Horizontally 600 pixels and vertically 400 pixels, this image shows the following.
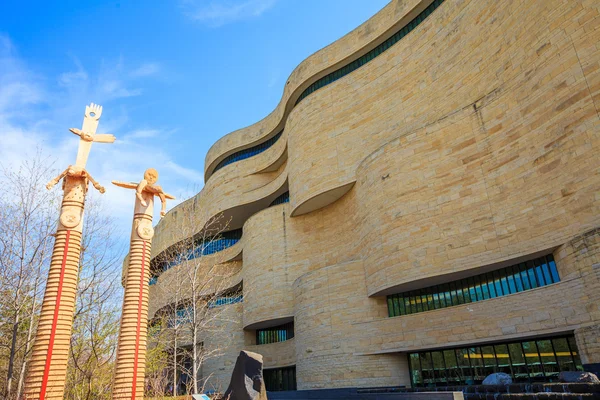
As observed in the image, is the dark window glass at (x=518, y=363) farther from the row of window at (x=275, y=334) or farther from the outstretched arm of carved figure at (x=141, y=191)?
the row of window at (x=275, y=334)

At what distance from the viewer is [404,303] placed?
20312 mm

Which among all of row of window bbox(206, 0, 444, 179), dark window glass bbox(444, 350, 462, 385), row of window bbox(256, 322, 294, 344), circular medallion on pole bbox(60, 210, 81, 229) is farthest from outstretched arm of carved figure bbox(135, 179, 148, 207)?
row of window bbox(256, 322, 294, 344)

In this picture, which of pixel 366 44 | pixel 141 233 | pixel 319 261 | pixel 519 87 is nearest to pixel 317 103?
pixel 366 44

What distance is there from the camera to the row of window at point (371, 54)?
76.1 ft

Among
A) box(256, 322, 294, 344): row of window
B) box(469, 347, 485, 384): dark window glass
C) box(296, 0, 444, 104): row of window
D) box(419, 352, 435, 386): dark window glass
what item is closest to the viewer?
box(469, 347, 485, 384): dark window glass

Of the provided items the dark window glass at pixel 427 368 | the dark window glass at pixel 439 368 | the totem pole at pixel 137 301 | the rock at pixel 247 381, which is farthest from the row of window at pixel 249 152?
the rock at pixel 247 381

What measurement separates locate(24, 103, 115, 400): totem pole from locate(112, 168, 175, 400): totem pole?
112 cm

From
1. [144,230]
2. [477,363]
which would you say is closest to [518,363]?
[477,363]

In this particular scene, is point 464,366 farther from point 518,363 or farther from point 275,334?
point 275,334

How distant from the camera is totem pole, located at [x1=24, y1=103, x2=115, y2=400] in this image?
887 cm

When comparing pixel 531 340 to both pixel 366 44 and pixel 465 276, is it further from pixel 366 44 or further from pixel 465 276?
pixel 366 44

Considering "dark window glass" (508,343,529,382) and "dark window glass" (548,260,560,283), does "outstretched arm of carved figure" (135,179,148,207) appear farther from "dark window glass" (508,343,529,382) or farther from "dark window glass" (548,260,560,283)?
"dark window glass" (508,343,529,382)

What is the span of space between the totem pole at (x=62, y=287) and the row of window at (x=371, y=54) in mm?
18452

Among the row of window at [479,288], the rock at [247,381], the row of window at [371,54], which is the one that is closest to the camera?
the rock at [247,381]
